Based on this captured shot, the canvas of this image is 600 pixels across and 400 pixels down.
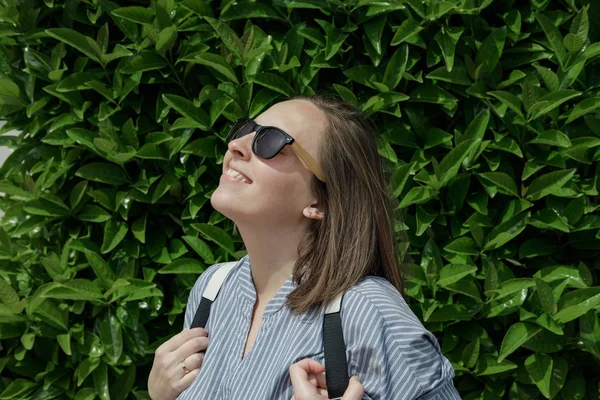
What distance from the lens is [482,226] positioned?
264cm

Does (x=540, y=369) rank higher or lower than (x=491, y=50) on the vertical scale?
lower

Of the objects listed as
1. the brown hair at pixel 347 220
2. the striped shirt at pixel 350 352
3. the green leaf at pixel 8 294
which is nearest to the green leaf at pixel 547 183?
the brown hair at pixel 347 220

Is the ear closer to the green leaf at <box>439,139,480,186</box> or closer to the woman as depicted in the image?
the woman

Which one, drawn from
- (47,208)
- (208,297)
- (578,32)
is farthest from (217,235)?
Answer: (578,32)

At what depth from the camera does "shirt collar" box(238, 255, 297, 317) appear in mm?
1826

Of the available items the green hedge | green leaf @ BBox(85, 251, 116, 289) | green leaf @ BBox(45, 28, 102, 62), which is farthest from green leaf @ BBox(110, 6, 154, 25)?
green leaf @ BBox(85, 251, 116, 289)

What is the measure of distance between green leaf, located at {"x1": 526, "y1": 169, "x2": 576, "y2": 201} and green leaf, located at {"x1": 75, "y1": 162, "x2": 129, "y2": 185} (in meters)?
1.37

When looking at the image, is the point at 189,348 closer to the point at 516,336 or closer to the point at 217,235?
the point at 217,235

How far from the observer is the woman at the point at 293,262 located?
169 centimetres

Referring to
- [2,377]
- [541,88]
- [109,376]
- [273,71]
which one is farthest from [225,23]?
[2,377]

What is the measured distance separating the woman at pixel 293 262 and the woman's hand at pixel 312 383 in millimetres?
49

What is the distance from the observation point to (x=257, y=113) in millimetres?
2723

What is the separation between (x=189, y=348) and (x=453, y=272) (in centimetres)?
101

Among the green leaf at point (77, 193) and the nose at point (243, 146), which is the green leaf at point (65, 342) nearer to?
the green leaf at point (77, 193)
